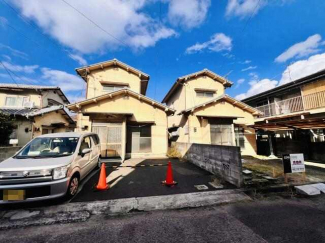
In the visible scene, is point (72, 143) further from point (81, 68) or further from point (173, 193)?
point (81, 68)

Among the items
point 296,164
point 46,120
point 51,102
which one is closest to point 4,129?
point 46,120

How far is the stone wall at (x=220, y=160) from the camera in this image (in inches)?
189

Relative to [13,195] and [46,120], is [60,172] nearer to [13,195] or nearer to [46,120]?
[13,195]

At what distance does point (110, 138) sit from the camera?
975 cm

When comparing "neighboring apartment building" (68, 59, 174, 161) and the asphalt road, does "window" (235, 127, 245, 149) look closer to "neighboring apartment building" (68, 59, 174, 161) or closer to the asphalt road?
"neighboring apartment building" (68, 59, 174, 161)

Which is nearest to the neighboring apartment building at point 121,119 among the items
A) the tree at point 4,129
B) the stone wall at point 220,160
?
the stone wall at point 220,160

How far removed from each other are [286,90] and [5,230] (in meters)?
18.5

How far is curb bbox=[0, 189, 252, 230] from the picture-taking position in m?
3.00

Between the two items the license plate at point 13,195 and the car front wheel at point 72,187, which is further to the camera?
the car front wheel at point 72,187

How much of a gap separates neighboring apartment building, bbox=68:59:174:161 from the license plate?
6123mm

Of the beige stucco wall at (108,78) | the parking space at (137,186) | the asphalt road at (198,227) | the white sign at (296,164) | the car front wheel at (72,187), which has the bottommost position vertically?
the asphalt road at (198,227)

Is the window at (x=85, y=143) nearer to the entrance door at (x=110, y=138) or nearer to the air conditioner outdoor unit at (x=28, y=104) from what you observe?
the entrance door at (x=110, y=138)

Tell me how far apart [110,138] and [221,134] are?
26.9ft

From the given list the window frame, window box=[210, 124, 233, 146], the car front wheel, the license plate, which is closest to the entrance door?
the car front wheel
